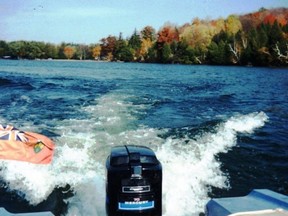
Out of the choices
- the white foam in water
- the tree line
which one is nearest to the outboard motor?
the white foam in water

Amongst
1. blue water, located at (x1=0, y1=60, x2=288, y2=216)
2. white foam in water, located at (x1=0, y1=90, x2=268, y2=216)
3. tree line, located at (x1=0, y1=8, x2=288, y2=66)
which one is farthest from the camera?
tree line, located at (x1=0, y1=8, x2=288, y2=66)

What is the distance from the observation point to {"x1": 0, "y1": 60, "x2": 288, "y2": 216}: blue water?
587 cm

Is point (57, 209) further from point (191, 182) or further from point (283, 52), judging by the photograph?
point (283, 52)

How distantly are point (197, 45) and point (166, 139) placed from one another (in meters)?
51.4

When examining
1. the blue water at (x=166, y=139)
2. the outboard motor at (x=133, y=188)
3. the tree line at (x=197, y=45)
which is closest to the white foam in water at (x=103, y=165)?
the blue water at (x=166, y=139)

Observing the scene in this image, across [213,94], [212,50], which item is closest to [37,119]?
[213,94]

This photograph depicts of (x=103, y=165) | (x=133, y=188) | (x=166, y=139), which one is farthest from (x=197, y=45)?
(x=133, y=188)

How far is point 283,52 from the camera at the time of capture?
1858 inches

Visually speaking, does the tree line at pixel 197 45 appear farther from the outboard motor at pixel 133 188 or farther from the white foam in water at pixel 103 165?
the outboard motor at pixel 133 188

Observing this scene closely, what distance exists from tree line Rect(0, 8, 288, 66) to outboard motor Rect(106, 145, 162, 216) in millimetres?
45645

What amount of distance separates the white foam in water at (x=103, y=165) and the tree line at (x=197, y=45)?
40796 millimetres

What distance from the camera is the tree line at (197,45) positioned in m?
49.6

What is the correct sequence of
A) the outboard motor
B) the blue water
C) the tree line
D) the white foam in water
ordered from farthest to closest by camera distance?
the tree line < the blue water < the white foam in water < the outboard motor

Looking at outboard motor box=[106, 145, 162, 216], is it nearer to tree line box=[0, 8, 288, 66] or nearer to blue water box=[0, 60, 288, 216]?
blue water box=[0, 60, 288, 216]
